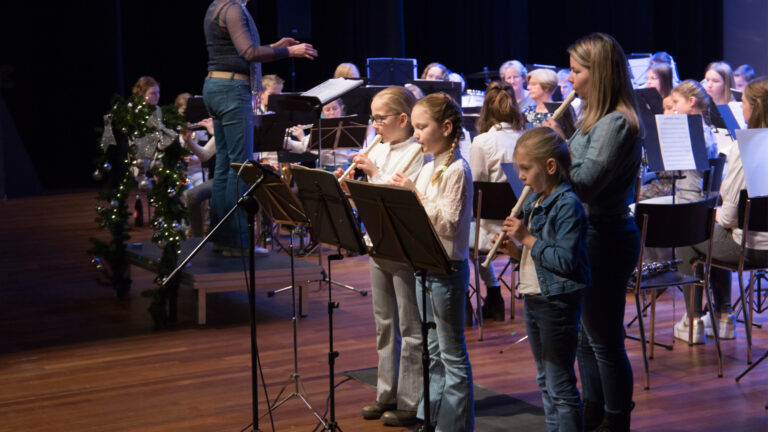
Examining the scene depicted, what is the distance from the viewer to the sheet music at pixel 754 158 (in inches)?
157

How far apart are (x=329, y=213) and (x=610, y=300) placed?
105 cm

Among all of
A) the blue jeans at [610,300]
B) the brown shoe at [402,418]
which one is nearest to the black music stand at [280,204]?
the brown shoe at [402,418]

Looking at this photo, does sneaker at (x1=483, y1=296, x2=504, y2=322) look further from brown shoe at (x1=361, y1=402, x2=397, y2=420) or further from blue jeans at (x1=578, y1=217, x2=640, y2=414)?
blue jeans at (x1=578, y1=217, x2=640, y2=414)

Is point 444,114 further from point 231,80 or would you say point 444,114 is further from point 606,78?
point 231,80

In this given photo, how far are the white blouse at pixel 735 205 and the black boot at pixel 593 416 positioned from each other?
172 centimetres

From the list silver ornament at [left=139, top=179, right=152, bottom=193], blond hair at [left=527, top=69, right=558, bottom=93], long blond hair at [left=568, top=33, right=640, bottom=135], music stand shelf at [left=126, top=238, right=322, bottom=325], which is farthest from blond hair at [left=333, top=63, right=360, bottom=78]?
long blond hair at [left=568, top=33, right=640, bottom=135]

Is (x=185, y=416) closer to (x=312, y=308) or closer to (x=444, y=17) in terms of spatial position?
(x=312, y=308)

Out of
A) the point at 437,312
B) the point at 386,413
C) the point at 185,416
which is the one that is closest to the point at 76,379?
the point at 185,416

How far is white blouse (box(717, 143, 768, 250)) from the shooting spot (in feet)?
14.7

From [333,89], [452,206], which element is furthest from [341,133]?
[452,206]

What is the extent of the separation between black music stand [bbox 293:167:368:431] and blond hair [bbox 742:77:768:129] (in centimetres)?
243

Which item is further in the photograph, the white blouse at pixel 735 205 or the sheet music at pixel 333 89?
the sheet music at pixel 333 89

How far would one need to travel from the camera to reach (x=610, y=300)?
2998 mm

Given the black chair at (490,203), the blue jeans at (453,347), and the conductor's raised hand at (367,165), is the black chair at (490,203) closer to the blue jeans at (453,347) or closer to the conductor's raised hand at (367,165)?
the conductor's raised hand at (367,165)
